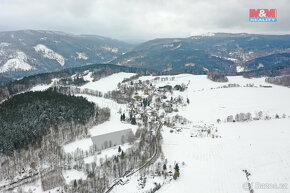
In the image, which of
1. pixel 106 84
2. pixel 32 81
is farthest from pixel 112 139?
pixel 32 81

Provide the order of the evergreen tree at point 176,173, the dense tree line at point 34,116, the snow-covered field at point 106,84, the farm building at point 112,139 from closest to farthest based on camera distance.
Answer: the evergreen tree at point 176,173 < the dense tree line at point 34,116 < the farm building at point 112,139 < the snow-covered field at point 106,84

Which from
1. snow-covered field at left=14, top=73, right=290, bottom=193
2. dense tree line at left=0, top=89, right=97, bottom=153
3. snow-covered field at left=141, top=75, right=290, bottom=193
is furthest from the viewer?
dense tree line at left=0, top=89, right=97, bottom=153

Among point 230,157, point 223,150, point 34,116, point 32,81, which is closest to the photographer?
point 230,157

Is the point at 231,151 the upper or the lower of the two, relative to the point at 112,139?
lower

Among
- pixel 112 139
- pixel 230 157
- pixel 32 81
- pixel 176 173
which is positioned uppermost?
pixel 32 81

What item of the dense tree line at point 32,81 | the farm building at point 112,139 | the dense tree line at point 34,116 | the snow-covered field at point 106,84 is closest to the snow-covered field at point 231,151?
the farm building at point 112,139

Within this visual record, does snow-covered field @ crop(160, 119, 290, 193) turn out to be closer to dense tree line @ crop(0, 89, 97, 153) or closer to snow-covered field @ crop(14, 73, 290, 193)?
snow-covered field @ crop(14, 73, 290, 193)

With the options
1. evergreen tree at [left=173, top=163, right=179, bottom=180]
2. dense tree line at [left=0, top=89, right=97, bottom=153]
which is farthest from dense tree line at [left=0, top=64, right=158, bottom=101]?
evergreen tree at [left=173, top=163, right=179, bottom=180]

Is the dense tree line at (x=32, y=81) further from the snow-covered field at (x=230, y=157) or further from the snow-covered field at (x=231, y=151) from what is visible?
the snow-covered field at (x=230, y=157)

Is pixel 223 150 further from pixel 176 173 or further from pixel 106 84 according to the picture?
pixel 106 84
